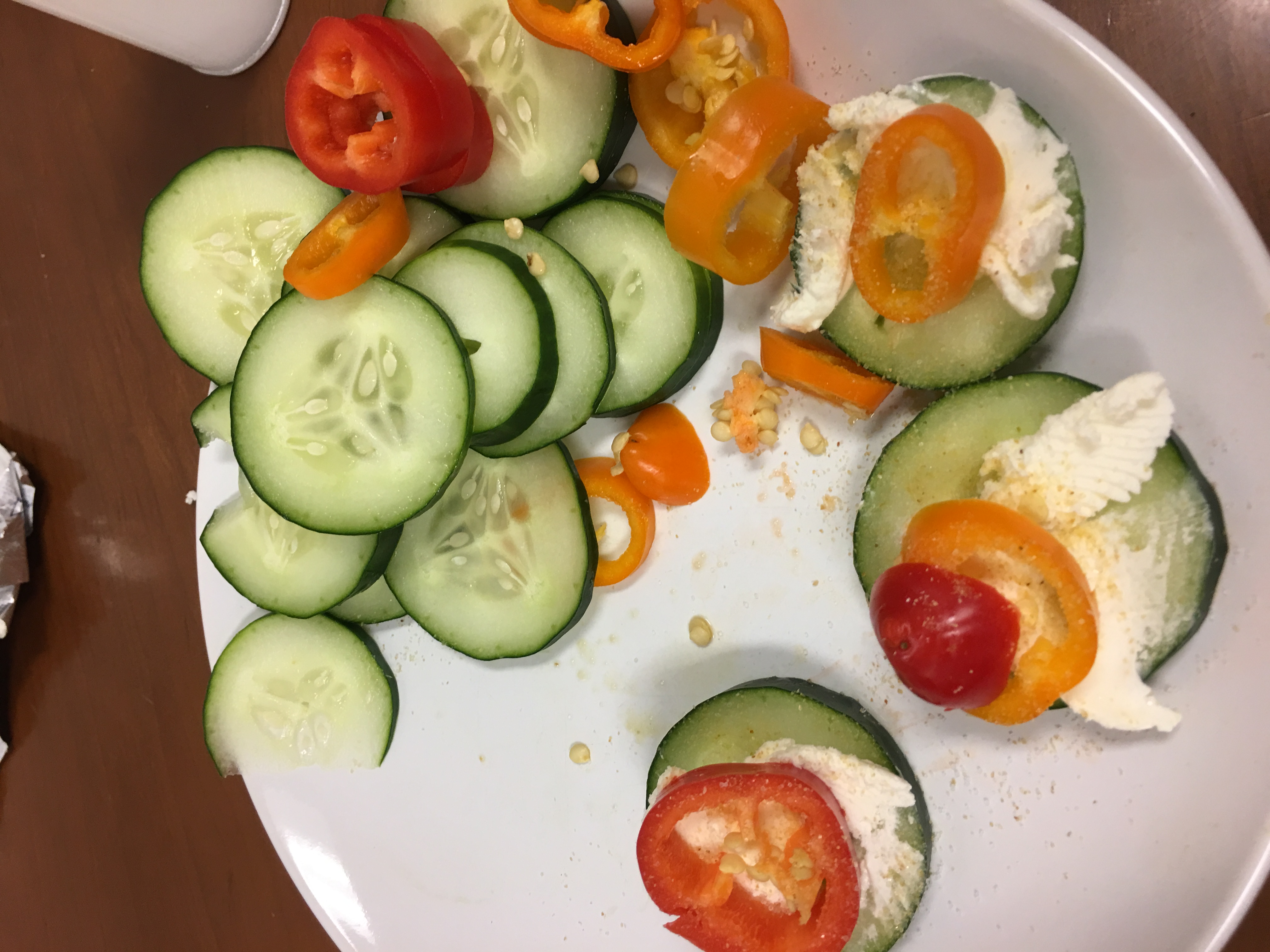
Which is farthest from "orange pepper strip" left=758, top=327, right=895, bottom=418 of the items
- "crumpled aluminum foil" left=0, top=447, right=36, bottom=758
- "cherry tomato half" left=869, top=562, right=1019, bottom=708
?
"crumpled aluminum foil" left=0, top=447, right=36, bottom=758

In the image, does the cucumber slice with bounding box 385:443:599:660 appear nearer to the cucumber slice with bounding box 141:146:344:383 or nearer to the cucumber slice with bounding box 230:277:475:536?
the cucumber slice with bounding box 230:277:475:536

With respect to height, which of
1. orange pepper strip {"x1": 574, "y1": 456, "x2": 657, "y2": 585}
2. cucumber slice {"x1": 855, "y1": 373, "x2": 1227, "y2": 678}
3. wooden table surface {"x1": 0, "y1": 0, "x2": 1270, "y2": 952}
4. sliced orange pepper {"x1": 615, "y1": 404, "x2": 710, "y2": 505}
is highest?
cucumber slice {"x1": 855, "y1": 373, "x2": 1227, "y2": 678}

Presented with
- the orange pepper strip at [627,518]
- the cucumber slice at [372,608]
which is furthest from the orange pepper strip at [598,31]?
the cucumber slice at [372,608]

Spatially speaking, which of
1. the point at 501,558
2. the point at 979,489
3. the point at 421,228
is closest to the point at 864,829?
the point at 979,489

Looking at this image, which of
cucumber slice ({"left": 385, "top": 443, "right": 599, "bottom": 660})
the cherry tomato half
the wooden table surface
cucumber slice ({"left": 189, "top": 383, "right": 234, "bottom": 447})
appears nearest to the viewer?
the cherry tomato half

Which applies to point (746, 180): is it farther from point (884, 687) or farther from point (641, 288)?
point (884, 687)
